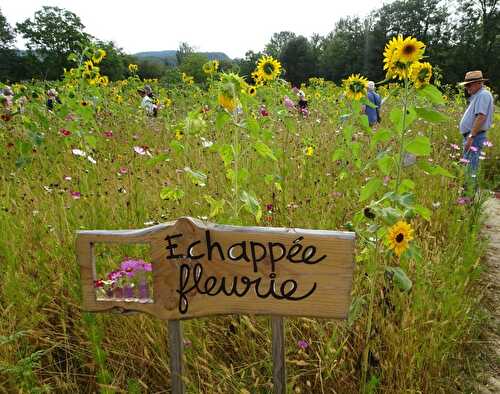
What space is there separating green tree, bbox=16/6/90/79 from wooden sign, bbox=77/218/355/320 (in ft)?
78.0

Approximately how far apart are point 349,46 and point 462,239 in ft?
144

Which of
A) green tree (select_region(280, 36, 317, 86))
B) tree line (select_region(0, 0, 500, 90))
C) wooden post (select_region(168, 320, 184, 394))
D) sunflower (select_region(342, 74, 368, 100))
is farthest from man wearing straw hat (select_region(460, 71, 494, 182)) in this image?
green tree (select_region(280, 36, 317, 86))

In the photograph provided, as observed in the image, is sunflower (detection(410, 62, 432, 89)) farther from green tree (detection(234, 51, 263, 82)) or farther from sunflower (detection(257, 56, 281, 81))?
green tree (detection(234, 51, 263, 82))

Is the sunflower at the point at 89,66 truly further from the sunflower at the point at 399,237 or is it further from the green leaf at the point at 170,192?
the sunflower at the point at 399,237

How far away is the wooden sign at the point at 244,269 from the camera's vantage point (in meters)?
0.95

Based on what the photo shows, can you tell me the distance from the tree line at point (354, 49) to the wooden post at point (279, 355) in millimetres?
18873

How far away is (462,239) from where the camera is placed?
2525 millimetres

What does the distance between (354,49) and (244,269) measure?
147 ft

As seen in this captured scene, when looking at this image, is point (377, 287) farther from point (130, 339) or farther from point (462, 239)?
point (462, 239)

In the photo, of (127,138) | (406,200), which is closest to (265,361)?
(406,200)

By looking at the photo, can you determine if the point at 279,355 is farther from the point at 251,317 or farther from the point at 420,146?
the point at 420,146

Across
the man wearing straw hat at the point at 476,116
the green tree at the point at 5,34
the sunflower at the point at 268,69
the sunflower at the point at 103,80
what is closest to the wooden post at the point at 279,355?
the sunflower at the point at 268,69

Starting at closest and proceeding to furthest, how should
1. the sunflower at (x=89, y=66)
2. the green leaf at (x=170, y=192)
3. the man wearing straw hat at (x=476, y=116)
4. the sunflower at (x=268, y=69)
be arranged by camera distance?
the green leaf at (x=170, y=192) < the sunflower at (x=268, y=69) < the sunflower at (x=89, y=66) < the man wearing straw hat at (x=476, y=116)

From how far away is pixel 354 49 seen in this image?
41312 millimetres
